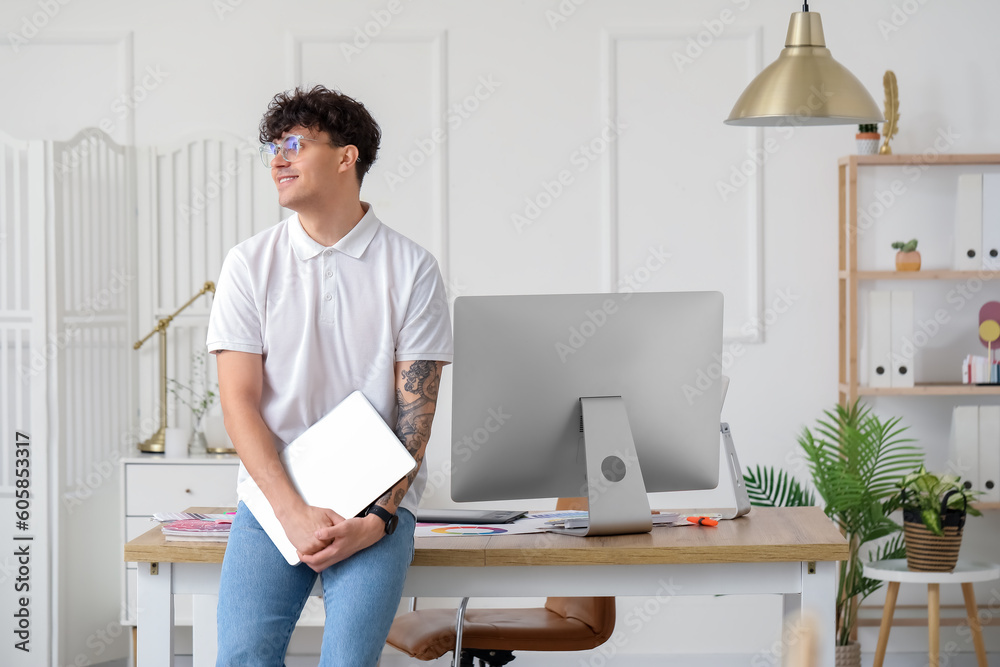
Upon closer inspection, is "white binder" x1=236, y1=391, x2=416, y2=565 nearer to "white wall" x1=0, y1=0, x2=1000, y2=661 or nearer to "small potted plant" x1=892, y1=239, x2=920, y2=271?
"white wall" x1=0, y1=0, x2=1000, y2=661

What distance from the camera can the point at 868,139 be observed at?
3.61 meters

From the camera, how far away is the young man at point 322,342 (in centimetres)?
177

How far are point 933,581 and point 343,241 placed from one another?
2.19m

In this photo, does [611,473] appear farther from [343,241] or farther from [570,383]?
[343,241]

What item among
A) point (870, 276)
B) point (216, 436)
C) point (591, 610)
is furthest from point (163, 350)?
point (870, 276)

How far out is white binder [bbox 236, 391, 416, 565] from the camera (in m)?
1.80

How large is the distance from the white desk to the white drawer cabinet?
1.54 meters

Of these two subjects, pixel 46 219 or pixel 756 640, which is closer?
pixel 46 219

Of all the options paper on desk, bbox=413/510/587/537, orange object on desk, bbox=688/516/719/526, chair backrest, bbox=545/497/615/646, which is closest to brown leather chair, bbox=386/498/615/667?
chair backrest, bbox=545/497/615/646

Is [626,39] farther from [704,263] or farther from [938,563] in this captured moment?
[938,563]

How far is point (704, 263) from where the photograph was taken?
12.4 ft

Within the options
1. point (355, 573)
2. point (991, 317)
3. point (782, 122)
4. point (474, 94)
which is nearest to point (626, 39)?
point (474, 94)

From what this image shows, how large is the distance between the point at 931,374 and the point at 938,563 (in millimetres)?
863

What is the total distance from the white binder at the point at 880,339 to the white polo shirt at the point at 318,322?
216 cm
